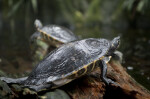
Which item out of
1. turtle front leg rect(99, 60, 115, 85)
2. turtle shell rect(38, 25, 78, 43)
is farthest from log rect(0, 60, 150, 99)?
turtle shell rect(38, 25, 78, 43)

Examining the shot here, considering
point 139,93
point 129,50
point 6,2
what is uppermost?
point 6,2

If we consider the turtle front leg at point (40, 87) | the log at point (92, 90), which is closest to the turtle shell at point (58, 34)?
the log at point (92, 90)

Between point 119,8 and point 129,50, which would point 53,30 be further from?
point 119,8

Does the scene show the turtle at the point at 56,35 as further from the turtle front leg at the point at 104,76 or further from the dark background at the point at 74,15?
the dark background at the point at 74,15

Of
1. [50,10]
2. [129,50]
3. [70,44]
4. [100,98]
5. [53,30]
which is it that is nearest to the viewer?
[100,98]

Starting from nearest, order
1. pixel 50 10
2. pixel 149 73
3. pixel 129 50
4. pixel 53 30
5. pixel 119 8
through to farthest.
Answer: pixel 149 73, pixel 53 30, pixel 129 50, pixel 119 8, pixel 50 10

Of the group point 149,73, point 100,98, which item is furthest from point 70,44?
point 149,73
